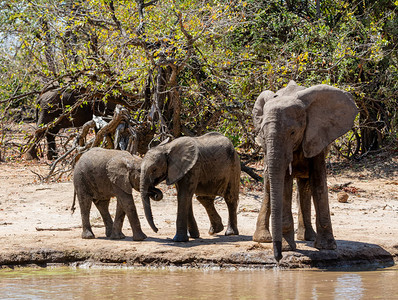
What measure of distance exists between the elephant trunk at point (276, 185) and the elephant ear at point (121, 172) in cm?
247

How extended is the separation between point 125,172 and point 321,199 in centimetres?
286

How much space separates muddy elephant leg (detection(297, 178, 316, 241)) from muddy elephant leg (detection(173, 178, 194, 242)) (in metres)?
1.55

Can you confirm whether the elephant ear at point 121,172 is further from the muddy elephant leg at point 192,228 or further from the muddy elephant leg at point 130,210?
the muddy elephant leg at point 192,228

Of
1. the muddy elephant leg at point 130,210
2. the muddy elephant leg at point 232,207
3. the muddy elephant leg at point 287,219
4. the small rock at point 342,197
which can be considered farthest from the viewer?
the small rock at point 342,197

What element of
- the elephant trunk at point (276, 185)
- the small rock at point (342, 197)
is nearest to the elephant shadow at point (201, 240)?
the elephant trunk at point (276, 185)

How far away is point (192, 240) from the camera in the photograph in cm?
930

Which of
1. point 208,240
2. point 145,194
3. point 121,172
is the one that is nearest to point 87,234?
point 121,172

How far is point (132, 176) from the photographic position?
917cm

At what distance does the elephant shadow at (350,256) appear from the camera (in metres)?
8.16

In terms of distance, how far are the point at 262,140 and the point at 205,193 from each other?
176 cm

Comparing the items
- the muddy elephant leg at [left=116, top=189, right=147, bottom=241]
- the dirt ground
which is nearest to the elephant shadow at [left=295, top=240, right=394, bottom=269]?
the dirt ground

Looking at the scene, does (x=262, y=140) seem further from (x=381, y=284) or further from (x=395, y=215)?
(x=395, y=215)

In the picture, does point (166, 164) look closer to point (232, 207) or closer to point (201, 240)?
point (201, 240)

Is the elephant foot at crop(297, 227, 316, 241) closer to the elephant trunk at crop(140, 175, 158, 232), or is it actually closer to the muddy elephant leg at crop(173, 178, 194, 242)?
the muddy elephant leg at crop(173, 178, 194, 242)
